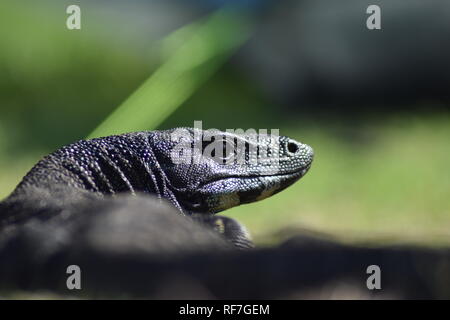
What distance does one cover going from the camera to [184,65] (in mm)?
7738

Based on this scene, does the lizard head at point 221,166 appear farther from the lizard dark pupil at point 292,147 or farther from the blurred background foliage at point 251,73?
the blurred background foliage at point 251,73

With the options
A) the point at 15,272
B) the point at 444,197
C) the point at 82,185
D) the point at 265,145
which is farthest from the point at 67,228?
the point at 444,197

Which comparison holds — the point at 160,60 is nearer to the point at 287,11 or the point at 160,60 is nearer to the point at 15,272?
the point at 287,11

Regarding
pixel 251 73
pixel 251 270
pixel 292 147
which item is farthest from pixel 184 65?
pixel 251 270

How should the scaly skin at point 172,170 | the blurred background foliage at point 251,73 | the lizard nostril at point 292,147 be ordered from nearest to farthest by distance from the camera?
the scaly skin at point 172,170, the lizard nostril at point 292,147, the blurred background foliage at point 251,73

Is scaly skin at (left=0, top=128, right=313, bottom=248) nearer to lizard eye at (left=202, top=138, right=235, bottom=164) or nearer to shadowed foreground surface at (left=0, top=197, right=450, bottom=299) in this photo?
lizard eye at (left=202, top=138, right=235, bottom=164)

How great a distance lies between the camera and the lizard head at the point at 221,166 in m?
2.80

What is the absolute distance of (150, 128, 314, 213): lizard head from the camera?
280cm

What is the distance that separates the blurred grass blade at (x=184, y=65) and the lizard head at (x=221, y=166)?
353cm

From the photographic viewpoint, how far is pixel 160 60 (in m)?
8.54

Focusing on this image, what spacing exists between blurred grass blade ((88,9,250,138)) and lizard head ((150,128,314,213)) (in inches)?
139

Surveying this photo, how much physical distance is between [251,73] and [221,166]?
637 cm

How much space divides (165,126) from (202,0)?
2.06m

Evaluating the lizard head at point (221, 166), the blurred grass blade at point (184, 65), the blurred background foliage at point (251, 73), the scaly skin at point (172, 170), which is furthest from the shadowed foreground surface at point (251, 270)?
the blurred background foliage at point (251, 73)
